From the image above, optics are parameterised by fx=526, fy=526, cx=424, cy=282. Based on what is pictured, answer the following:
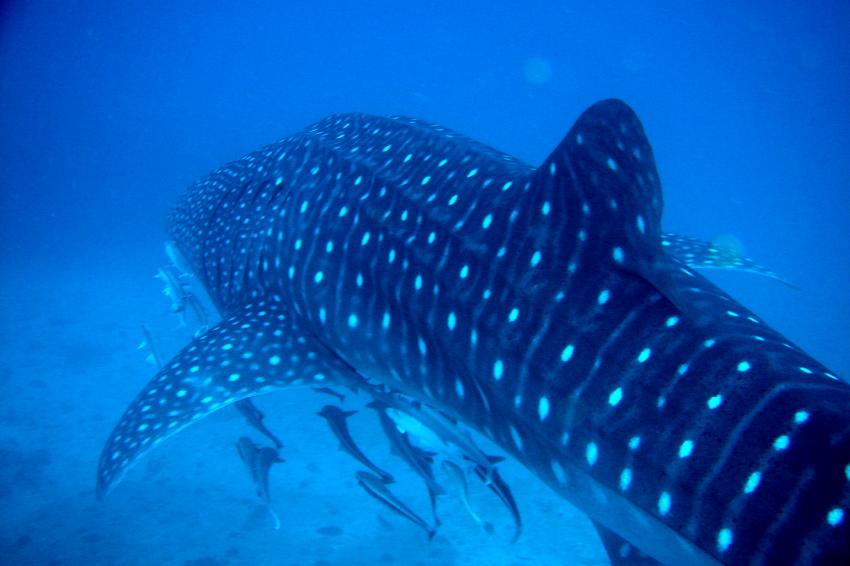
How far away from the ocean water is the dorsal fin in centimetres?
486

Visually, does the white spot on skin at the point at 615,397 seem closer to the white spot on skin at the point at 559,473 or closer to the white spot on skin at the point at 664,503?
the white spot on skin at the point at 664,503

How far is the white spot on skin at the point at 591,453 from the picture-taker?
212cm

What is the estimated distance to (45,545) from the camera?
6.53 m

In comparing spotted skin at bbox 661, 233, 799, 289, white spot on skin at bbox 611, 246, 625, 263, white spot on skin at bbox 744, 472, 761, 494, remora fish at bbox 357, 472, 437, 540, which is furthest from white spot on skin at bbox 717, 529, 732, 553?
spotted skin at bbox 661, 233, 799, 289

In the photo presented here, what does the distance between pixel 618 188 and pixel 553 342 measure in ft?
2.50

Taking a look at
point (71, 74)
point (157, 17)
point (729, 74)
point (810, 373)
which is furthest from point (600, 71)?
point (810, 373)

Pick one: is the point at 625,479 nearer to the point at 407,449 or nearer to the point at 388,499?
the point at 407,449

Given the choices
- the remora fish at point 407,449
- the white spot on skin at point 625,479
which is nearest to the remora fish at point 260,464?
the remora fish at point 407,449

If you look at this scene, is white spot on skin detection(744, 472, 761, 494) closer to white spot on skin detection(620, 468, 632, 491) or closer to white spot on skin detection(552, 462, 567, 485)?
white spot on skin detection(620, 468, 632, 491)

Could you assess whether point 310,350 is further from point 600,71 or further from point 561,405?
point 600,71

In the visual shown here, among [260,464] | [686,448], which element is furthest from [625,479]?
[260,464]

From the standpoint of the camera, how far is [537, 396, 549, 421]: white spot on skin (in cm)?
234

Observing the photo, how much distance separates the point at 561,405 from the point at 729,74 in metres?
63.9

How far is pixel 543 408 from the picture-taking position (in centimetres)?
236
